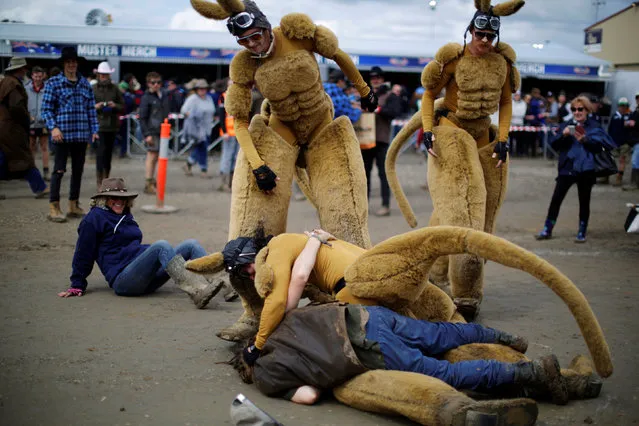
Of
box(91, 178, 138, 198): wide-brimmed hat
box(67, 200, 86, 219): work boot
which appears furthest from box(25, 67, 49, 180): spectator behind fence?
box(91, 178, 138, 198): wide-brimmed hat

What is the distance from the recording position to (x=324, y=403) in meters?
4.41

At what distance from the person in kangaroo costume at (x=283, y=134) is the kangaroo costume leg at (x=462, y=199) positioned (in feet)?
2.91

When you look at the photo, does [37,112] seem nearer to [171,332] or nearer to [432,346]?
[171,332]

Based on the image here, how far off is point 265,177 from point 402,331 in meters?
1.67

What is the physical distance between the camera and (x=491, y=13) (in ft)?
20.4

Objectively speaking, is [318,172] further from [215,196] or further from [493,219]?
[215,196]

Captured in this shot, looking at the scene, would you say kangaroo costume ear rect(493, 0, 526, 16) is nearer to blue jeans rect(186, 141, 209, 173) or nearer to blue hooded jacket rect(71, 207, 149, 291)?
blue hooded jacket rect(71, 207, 149, 291)

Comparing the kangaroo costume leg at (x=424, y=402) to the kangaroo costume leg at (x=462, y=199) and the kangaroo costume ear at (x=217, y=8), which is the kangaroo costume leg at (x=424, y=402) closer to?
the kangaroo costume leg at (x=462, y=199)

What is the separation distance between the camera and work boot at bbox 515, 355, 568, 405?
4.16 metres

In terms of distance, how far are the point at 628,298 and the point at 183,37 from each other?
16.7 meters

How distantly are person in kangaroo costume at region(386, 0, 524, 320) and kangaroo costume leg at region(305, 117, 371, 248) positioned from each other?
0.92 metres

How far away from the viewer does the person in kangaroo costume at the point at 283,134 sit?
5.50 meters

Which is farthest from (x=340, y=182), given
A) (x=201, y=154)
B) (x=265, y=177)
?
(x=201, y=154)

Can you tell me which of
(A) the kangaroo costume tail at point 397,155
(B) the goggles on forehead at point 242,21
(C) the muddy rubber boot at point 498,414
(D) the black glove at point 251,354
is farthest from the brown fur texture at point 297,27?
(C) the muddy rubber boot at point 498,414
